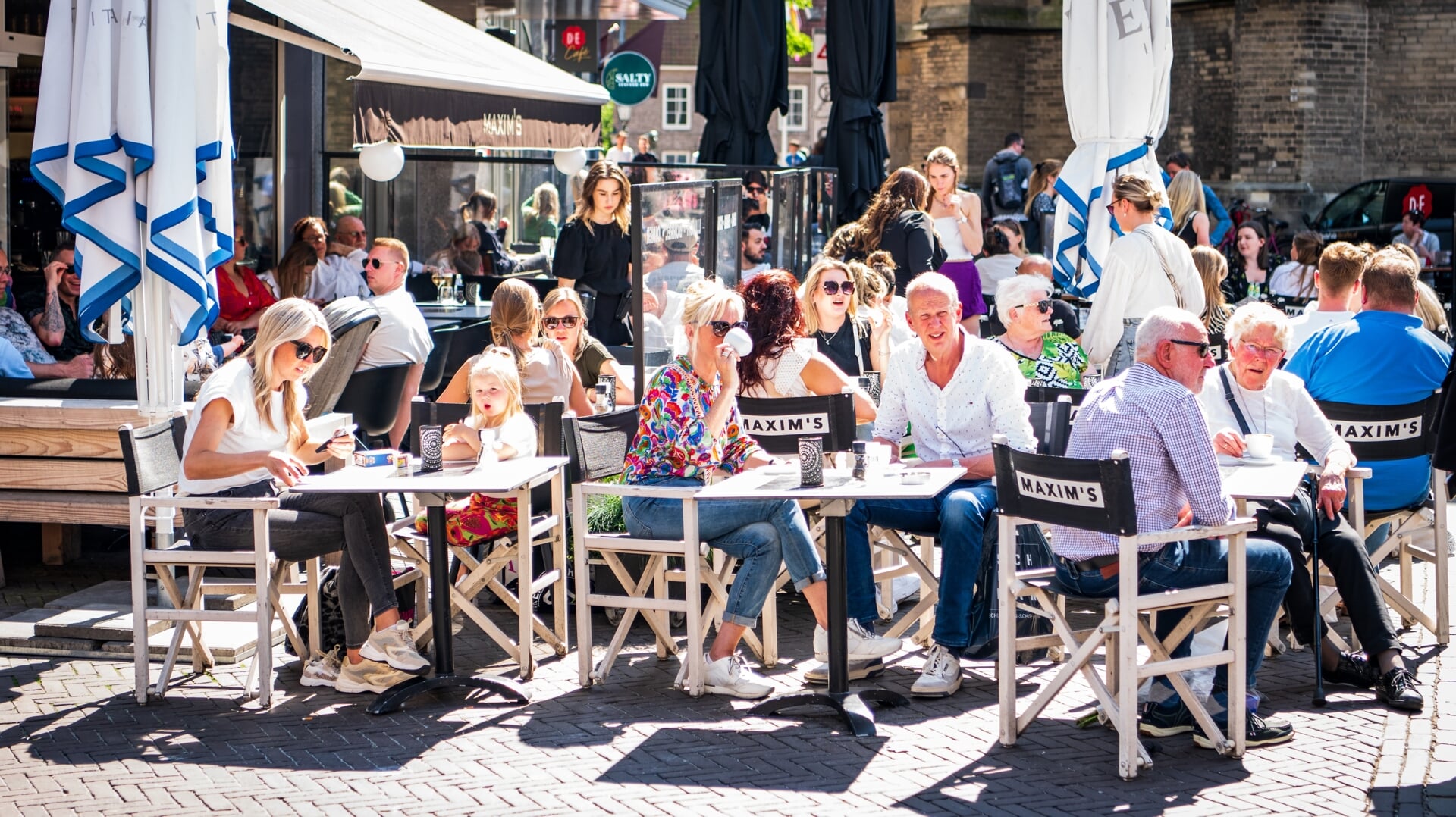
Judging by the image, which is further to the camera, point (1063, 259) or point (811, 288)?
point (1063, 259)

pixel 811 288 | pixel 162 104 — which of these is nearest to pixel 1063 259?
pixel 811 288

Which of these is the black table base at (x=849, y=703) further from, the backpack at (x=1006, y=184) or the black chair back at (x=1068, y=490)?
the backpack at (x=1006, y=184)

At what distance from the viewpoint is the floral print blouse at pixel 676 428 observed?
634cm

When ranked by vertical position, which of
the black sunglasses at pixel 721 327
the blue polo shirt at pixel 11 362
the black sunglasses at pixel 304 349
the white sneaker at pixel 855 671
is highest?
the black sunglasses at pixel 721 327

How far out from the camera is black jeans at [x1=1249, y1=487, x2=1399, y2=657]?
6293 mm

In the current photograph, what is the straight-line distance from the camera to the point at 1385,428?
7000mm

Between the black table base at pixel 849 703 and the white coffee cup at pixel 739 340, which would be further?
the white coffee cup at pixel 739 340

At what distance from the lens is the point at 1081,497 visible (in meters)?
5.31

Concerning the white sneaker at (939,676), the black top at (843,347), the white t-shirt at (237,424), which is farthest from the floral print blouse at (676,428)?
the black top at (843,347)

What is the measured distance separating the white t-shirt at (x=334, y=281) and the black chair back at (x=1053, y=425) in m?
6.45

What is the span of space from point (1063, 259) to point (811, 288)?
2148 millimetres

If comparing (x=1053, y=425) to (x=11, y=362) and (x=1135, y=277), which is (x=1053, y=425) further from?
(x=11, y=362)

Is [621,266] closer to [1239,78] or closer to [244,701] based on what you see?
[244,701]

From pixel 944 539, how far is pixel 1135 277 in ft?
9.35
